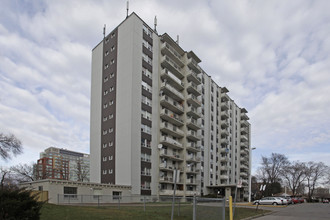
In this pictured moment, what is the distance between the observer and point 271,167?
90.9m

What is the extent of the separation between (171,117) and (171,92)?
498cm

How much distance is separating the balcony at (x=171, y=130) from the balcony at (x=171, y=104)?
11.1 feet

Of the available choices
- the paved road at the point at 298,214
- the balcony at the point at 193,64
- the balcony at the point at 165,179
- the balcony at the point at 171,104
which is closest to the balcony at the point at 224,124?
the balcony at the point at 193,64

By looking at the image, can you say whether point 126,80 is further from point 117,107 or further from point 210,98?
point 210,98

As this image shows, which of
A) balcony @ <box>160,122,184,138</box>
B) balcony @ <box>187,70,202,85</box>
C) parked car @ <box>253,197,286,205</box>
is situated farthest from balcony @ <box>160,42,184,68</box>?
parked car @ <box>253,197,286,205</box>

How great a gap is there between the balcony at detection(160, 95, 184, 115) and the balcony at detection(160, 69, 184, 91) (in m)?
3.46

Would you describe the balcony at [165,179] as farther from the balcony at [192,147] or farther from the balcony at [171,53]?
the balcony at [171,53]

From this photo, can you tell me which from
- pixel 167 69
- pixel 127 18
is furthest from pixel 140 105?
pixel 127 18

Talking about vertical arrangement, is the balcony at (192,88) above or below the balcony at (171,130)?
above

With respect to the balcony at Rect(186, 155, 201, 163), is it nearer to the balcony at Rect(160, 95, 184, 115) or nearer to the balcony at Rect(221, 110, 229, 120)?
the balcony at Rect(160, 95, 184, 115)

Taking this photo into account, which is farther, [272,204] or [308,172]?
[308,172]

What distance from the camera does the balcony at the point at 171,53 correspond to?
176 ft

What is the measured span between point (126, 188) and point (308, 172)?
74.7 m

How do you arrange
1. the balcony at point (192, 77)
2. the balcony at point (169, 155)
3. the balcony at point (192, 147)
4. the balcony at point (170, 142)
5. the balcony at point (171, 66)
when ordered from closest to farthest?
the balcony at point (169, 155)
the balcony at point (170, 142)
the balcony at point (171, 66)
the balcony at point (192, 147)
the balcony at point (192, 77)
